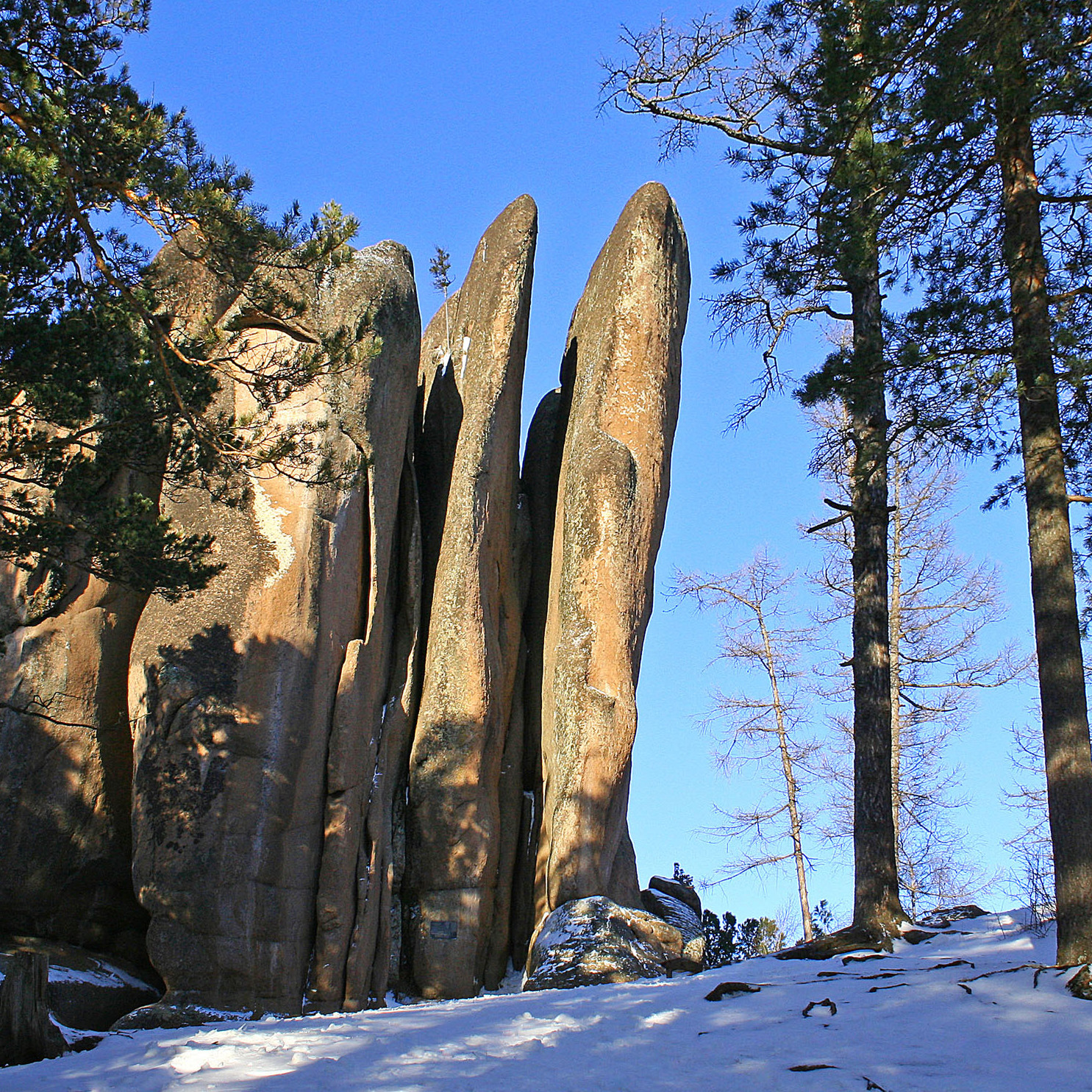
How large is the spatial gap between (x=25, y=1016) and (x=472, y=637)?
303 inches

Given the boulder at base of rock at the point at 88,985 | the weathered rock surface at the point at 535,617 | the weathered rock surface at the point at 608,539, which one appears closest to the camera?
the boulder at base of rock at the point at 88,985

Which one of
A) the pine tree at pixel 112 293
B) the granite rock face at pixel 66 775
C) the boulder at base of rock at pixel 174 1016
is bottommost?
the boulder at base of rock at pixel 174 1016

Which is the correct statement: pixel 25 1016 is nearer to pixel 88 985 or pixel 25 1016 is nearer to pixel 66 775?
pixel 88 985

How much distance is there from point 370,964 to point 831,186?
8.88m

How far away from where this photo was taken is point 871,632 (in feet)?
37.5

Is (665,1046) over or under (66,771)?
under

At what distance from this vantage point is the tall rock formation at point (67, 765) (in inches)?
463

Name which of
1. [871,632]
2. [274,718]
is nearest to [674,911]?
[871,632]

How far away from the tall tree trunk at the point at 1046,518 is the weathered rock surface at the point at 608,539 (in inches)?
227

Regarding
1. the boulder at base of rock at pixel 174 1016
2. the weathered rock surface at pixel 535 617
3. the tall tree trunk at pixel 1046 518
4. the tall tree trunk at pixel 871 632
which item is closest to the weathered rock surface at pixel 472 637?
the weathered rock surface at pixel 535 617

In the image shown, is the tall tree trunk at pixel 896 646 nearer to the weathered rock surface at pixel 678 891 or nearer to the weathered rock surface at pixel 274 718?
the weathered rock surface at pixel 678 891

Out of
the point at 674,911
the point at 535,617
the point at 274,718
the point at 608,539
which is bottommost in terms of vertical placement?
the point at 674,911

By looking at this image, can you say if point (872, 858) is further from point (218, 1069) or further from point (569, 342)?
point (569, 342)

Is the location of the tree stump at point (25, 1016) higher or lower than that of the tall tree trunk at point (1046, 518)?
lower
